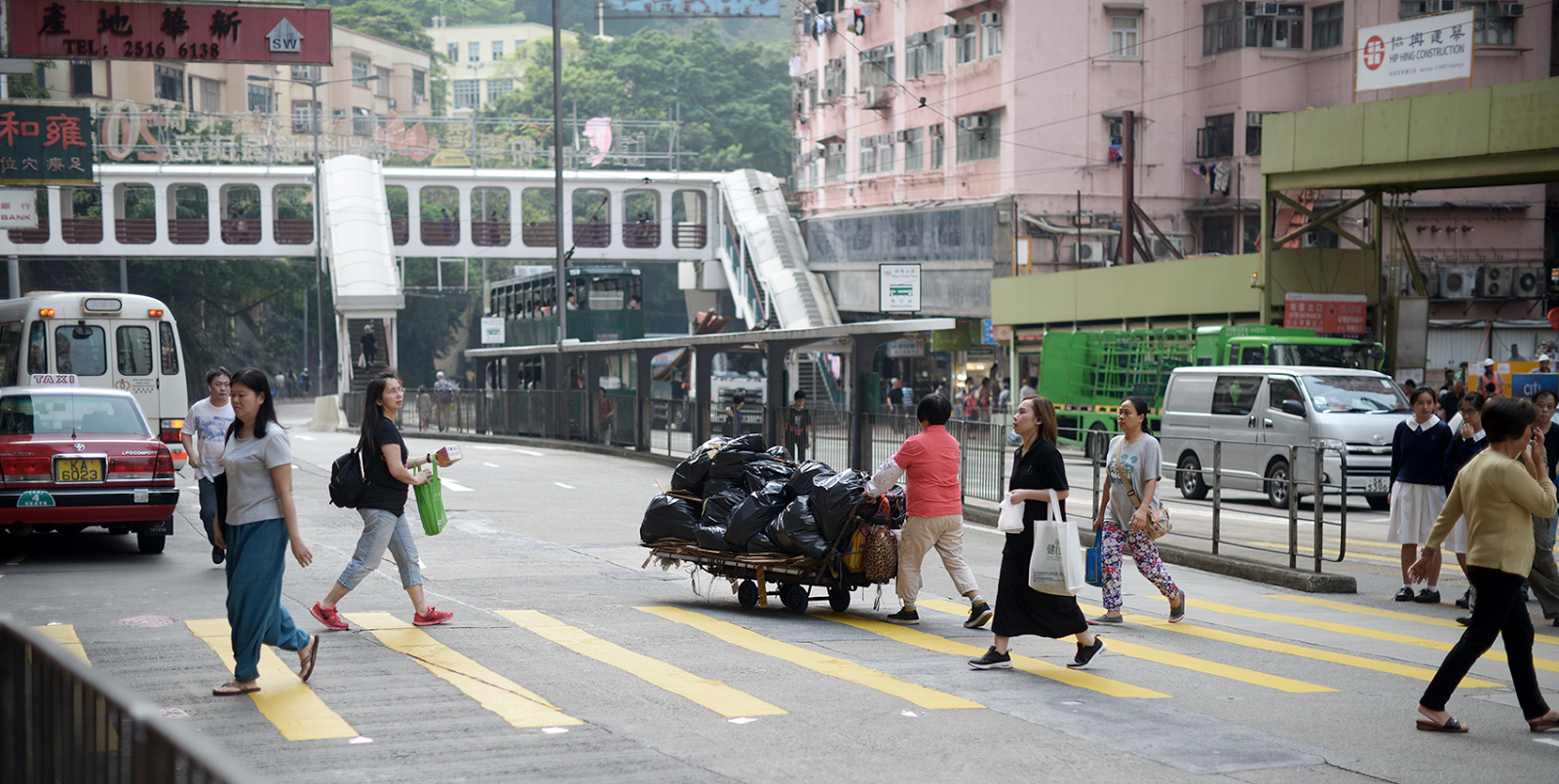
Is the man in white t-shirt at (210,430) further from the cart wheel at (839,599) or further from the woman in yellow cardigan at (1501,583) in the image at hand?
the woman in yellow cardigan at (1501,583)

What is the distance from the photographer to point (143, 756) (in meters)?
2.90

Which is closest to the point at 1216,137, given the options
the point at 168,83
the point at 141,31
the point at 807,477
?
the point at 141,31

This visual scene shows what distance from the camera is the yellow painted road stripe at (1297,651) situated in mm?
8453

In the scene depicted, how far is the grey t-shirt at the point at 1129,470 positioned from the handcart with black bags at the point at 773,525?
1.52 metres

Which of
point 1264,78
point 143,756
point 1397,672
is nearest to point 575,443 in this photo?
point 1264,78

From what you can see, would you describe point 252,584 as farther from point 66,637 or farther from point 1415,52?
point 1415,52

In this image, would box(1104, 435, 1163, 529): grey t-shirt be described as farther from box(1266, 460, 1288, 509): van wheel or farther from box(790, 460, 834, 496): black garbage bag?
box(1266, 460, 1288, 509): van wheel

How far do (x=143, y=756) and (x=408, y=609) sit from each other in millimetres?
7447

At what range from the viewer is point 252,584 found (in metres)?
7.05

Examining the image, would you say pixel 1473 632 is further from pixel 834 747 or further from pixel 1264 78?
pixel 1264 78

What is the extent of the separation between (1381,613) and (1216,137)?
32.0 meters

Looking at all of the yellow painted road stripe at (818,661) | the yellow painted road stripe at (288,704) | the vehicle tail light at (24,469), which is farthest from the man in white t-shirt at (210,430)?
the yellow painted road stripe at (818,661)

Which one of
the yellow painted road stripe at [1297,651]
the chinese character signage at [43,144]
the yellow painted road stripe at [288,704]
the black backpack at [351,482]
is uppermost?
the chinese character signage at [43,144]

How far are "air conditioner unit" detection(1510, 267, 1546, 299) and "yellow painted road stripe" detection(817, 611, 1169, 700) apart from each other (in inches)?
1240
